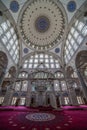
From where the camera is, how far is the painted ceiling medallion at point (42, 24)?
1992cm

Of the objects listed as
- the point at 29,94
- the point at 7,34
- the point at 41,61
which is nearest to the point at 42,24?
the point at 7,34

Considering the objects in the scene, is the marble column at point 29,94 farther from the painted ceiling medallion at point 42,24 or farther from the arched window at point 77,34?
the arched window at point 77,34

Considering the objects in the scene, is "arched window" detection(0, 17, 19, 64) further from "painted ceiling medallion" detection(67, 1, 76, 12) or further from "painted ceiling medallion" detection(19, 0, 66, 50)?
"painted ceiling medallion" detection(67, 1, 76, 12)

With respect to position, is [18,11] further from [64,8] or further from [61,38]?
[61,38]

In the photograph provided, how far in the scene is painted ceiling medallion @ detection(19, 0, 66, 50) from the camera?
19.9 metres

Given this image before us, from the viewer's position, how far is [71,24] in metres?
20.2

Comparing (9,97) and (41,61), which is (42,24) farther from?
(9,97)

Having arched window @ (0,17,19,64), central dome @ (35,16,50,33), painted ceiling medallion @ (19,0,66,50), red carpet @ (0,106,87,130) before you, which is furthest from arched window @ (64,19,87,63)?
red carpet @ (0,106,87,130)

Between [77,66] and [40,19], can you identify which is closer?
[77,66]

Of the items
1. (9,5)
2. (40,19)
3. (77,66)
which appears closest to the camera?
(9,5)

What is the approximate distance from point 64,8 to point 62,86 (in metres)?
17.5

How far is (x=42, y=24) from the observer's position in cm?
2336

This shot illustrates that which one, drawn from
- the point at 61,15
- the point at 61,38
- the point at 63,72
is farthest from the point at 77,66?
the point at 61,15

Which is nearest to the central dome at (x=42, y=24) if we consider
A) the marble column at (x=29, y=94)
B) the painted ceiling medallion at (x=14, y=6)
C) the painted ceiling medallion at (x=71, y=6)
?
the painted ceiling medallion at (x=14, y=6)
